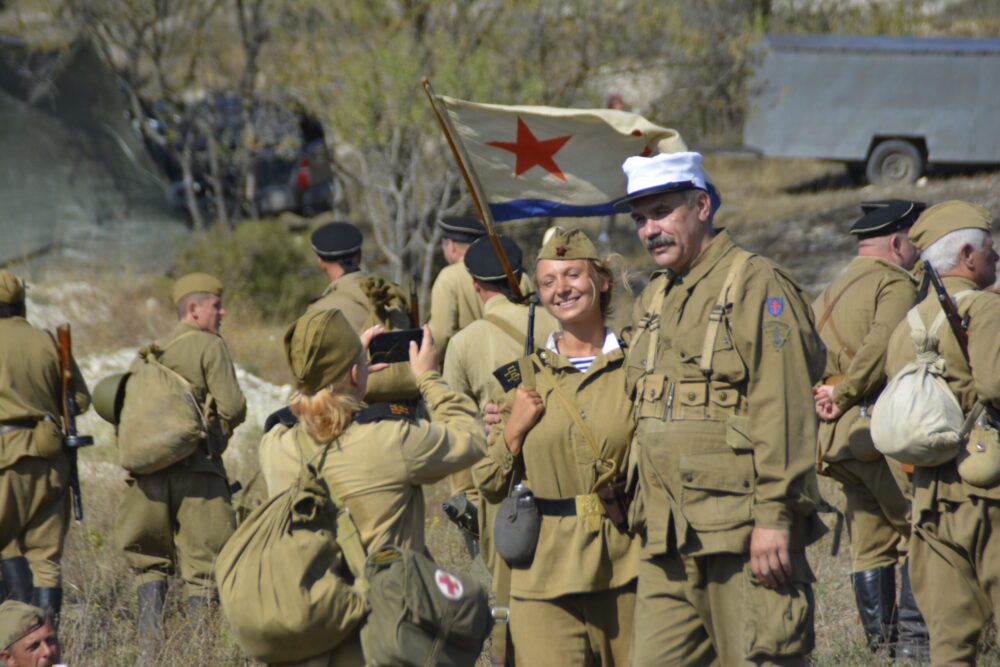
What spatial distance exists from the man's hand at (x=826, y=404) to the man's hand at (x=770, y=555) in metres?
2.46

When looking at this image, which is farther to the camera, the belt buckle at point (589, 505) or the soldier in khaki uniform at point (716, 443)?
the belt buckle at point (589, 505)

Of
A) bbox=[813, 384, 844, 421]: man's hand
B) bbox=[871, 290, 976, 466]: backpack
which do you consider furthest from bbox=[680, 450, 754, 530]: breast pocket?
bbox=[813, 384, 844, 421]: man's hand

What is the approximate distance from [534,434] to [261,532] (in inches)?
50.0

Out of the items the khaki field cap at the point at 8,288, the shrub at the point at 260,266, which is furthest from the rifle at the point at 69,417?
the shrub at the point at 260,266

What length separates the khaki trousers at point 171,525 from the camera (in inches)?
242

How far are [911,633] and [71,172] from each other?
44.9 ft

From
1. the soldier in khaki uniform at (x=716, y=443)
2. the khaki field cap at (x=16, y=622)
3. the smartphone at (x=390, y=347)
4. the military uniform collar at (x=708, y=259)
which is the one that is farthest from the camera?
the khaki field cap at (x=16, y=622)

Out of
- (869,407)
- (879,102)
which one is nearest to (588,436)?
(869,407)

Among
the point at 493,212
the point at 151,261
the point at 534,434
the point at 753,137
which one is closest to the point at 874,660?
the point at 534,434

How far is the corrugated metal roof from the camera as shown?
19.8m

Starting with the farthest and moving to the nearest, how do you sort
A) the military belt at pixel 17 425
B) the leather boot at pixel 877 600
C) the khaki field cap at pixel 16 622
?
1. the military belt at pixel 17 425
2. the leather boot at pixel 877 600
3. the khaki field cap at pixel 16 622

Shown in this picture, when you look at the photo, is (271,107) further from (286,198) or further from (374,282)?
(374,282)

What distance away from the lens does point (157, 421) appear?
589 cm

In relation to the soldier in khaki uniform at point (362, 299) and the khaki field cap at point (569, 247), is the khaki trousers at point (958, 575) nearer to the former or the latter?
the khaki field cap at point (569, 247)
